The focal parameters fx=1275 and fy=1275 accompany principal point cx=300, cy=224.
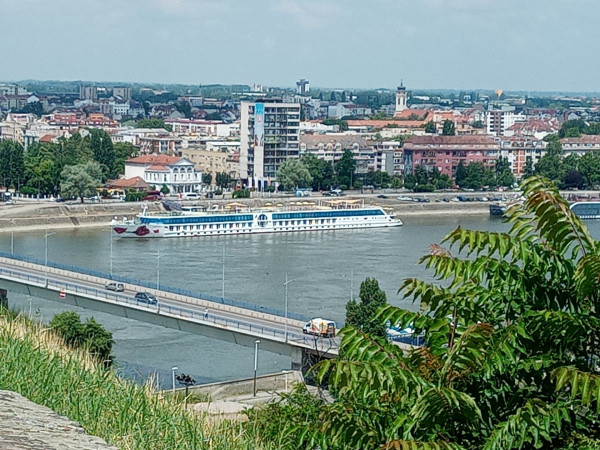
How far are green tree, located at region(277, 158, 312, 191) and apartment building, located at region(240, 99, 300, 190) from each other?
273 millimetres

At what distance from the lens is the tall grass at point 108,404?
3.92 feet

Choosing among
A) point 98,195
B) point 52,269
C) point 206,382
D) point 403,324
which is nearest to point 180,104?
point 98,195

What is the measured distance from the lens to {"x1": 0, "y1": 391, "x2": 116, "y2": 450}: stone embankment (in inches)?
38.6

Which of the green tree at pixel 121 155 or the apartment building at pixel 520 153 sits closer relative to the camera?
the green tree at pixel 121 155

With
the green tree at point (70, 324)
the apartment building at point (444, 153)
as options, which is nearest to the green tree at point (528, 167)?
the apartment building at point (444, 153)

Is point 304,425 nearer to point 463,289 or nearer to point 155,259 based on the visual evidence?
point 463,289

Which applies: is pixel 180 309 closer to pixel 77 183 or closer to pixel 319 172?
pixel 77 183

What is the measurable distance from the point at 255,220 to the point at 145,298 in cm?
602

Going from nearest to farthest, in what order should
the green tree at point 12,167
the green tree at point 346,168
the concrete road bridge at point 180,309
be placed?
1. the concrete road bridge at point 180,309
2. the green tree at point 12,167
3. the green tree at point 346,168

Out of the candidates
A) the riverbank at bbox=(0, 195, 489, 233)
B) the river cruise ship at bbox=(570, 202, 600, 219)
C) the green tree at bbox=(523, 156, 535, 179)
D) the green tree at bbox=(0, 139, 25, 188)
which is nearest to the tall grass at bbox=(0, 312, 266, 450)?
the riverbank at bbox=(0, 195, 489, 233)

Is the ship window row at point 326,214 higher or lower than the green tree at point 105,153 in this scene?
lower

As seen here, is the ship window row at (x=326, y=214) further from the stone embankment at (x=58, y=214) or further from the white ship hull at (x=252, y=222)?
the stone embankment at (x=58, y=214)

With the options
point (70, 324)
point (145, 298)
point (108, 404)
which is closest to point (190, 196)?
point (145, 298)

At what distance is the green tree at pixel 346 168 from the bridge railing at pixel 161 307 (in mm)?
9567
